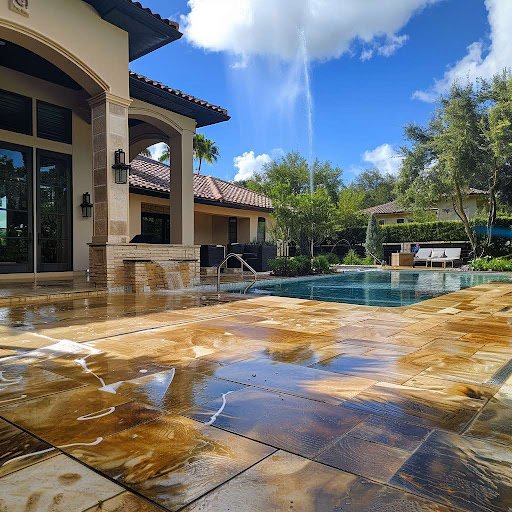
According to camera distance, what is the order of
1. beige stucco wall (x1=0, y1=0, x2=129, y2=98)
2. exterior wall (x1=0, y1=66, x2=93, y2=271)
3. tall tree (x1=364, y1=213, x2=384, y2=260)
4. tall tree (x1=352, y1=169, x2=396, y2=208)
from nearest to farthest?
beige stucco wall (x1=0, y1=0, x2=129, y2=98)
exterior wall (x1=0, y1=66, x2=93, y2=271)
tall tree (x1=364, y1=213, x2=384, y2=260)
tall tree (x1=352, y1=169, x2=396, y2=208)

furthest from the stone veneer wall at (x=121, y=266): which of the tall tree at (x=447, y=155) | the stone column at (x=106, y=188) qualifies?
the tall tree at (x=447, y=155)

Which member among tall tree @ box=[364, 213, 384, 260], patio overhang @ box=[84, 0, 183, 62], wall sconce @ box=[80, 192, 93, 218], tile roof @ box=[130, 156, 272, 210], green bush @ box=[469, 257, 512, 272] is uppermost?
patio overhang @ box=[84, 0, 183, 62]

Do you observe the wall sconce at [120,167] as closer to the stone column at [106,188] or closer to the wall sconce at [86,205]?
the stone column at [106,188]

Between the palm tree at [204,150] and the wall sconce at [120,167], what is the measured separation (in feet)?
90.5

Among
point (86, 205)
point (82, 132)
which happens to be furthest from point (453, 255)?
point (82, 132)

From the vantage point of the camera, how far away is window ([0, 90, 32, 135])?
9430mm

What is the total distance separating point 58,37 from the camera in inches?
287

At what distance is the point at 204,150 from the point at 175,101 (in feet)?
86.1

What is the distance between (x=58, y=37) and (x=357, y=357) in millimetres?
7344

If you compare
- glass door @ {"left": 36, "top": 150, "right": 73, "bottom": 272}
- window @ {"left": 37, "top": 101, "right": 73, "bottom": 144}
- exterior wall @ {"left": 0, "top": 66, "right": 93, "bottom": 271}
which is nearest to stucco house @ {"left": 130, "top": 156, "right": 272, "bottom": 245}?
exterior wall @ {"left": 0, "top": 66, "right": 93, "bottom": 271}

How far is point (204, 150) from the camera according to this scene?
3584cm

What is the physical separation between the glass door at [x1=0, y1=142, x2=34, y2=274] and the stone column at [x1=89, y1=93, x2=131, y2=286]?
96.2 inches

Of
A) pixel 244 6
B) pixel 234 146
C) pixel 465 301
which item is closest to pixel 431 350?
pixel 465 301

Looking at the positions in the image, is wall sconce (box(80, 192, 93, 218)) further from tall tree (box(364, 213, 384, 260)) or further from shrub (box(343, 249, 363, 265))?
tall tree (box(364, 213, 384, 260))
